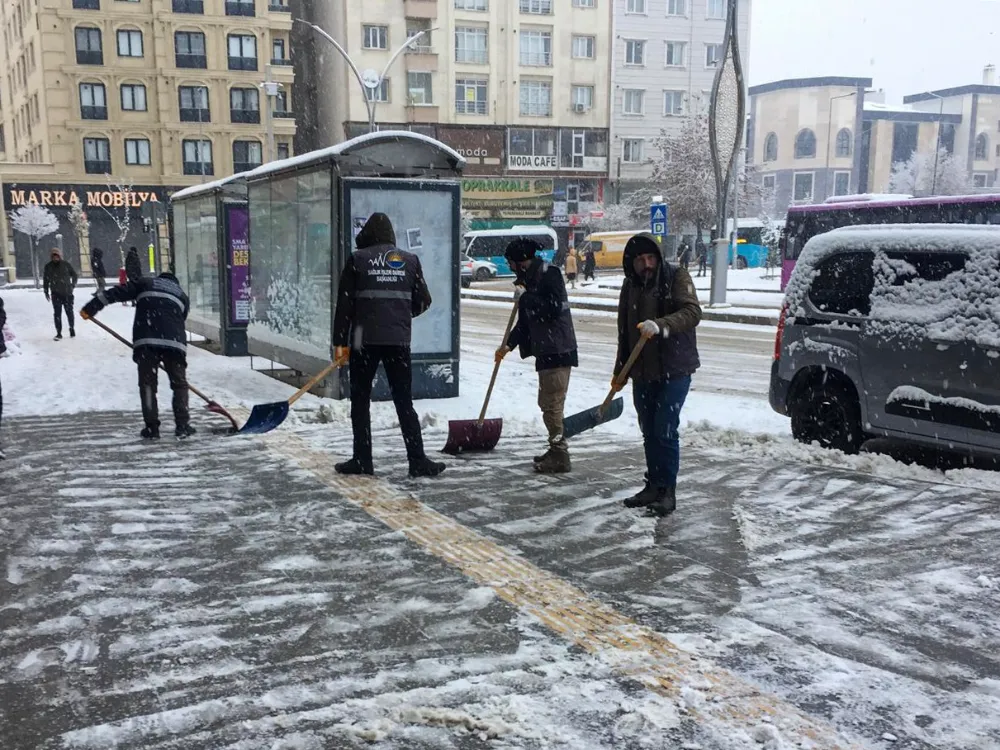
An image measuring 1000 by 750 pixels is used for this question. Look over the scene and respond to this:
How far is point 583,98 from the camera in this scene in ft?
178

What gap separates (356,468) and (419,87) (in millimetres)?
47619

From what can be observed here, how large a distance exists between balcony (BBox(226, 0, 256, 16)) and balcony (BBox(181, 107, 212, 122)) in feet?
17.7

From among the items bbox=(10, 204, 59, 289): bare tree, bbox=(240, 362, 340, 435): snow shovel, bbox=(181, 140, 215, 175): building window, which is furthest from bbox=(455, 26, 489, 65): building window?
bbox=(240, 362, 340, 435): snow shovel

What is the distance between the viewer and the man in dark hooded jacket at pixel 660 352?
219 inches

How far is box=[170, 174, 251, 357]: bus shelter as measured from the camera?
13.9 m

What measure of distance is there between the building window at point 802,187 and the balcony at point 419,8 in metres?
54.5

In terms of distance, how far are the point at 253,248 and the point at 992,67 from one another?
367ft

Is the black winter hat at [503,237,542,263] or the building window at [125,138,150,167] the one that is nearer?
the black winter hat at [503,237,542,263]

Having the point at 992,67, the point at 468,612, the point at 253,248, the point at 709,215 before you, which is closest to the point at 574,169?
the point at 709,215

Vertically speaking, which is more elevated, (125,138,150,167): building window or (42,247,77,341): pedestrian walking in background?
(125,138,150,167): building window

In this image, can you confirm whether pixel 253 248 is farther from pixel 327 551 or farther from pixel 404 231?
pixel 327 551

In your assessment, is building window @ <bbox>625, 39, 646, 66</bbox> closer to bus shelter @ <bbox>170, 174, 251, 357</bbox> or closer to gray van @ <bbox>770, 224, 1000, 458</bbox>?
bus shelter @ <bbox>170, 174, 251, 357</bbox>

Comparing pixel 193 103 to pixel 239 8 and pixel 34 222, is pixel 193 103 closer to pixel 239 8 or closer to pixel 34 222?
pixel 239 8

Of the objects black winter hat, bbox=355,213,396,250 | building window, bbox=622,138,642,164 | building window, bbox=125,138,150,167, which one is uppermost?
building window, bbox=622,138,642,164
